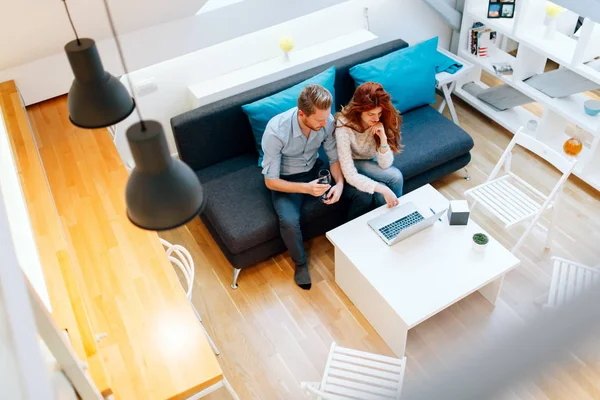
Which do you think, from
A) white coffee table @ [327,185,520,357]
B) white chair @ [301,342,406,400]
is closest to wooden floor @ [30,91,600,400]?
white coffee table @ [327,185,520,357]

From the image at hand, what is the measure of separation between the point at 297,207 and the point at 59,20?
1673mm

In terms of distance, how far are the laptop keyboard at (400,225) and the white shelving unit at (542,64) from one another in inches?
60.3

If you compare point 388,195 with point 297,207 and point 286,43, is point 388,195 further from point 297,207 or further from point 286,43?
point 286,43

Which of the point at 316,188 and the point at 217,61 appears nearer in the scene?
the point at 316,188

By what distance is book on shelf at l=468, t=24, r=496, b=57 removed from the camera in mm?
4605

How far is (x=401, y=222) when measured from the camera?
3.19 m

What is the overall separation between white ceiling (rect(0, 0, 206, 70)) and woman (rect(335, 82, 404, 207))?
122cm

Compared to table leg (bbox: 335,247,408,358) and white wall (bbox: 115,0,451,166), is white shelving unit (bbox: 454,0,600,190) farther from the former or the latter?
table leg (bbox: 335,247,408,358)

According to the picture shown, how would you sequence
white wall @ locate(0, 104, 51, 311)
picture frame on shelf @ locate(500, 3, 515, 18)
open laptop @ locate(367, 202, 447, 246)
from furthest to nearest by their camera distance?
picture frame on shelf @ locate(500, 3, 515, 18) → open laptop @ locate(367, 202, 447, 246) → white wall @ locate(0, 104, 51, 311)

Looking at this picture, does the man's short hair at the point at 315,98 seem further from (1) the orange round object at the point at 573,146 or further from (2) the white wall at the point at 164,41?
(1) the orange round object at the point at 573,146

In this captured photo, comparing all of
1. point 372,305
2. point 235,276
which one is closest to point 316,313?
point 372,305

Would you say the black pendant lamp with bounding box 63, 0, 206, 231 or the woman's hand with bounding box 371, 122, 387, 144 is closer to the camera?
the black pendant lamp with bounding box 63, 0, 206, 231

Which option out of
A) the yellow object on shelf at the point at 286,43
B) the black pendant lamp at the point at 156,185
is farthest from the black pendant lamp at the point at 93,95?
the yellow object on shelf at the point at 286,43

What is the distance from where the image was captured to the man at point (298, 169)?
10.5ft
